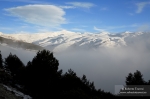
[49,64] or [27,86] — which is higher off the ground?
[49,64]

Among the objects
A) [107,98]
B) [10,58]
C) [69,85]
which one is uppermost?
[10,58]

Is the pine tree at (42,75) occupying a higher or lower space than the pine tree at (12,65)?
lower

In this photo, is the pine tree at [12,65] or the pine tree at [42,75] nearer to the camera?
the pine tree at [42,75]

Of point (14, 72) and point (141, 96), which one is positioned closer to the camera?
point (141, 96)

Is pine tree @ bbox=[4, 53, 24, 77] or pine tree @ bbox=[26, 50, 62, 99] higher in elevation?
pine tree @ bbox=[4, 53, 24, 77]

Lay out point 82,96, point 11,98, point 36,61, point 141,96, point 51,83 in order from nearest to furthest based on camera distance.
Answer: point 11,98 → point 82,96 → point 141,96 → point 51,83 → point 36,61

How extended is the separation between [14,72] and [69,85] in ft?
85.0

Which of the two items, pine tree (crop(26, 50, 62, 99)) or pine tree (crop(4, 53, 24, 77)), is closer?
pine tree (crop(26, 50, 62, 99))

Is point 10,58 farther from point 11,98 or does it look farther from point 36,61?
point 11,98

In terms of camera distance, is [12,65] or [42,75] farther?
[12,65]

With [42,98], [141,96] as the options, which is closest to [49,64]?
[42,98]

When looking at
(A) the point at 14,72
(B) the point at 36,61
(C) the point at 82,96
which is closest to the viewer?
(C) the point at 82,96

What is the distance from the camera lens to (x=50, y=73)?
44312mm

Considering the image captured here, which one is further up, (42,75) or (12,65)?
(12,65)
